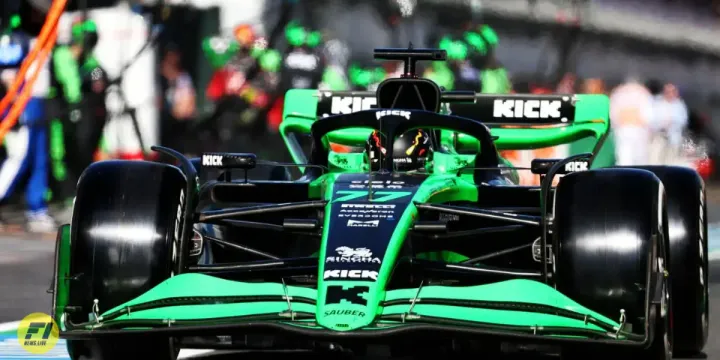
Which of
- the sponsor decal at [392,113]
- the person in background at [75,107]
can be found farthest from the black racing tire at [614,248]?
the person in background at [75,107]

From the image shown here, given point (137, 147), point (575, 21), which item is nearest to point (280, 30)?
point (137, 147)

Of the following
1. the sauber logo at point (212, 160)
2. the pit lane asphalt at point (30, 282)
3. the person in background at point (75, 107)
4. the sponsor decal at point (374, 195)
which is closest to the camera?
the sponsor decal at point (374, 195)

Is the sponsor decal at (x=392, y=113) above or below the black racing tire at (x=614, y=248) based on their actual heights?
above

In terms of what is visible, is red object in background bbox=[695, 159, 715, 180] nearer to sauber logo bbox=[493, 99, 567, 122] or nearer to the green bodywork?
sauber logo bbox=[493, 99, 567, 122]

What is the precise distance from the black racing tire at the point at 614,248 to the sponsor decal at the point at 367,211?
782mm

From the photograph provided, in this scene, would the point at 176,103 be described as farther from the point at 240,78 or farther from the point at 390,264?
the point at 390,264

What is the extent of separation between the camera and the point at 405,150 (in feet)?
29.0

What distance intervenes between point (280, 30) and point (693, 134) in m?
5.39

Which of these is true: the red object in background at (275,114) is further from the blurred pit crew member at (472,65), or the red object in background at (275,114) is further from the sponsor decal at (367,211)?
the sponsor decal at (367,211)

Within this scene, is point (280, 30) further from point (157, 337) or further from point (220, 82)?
point (157, 337)

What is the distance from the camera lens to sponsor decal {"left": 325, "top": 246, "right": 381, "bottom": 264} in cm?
679

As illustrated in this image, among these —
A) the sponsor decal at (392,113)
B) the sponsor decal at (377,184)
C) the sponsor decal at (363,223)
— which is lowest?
the sponsor decal at (363,223)

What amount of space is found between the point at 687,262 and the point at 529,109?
10.5ft

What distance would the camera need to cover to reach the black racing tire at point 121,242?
701 cm
